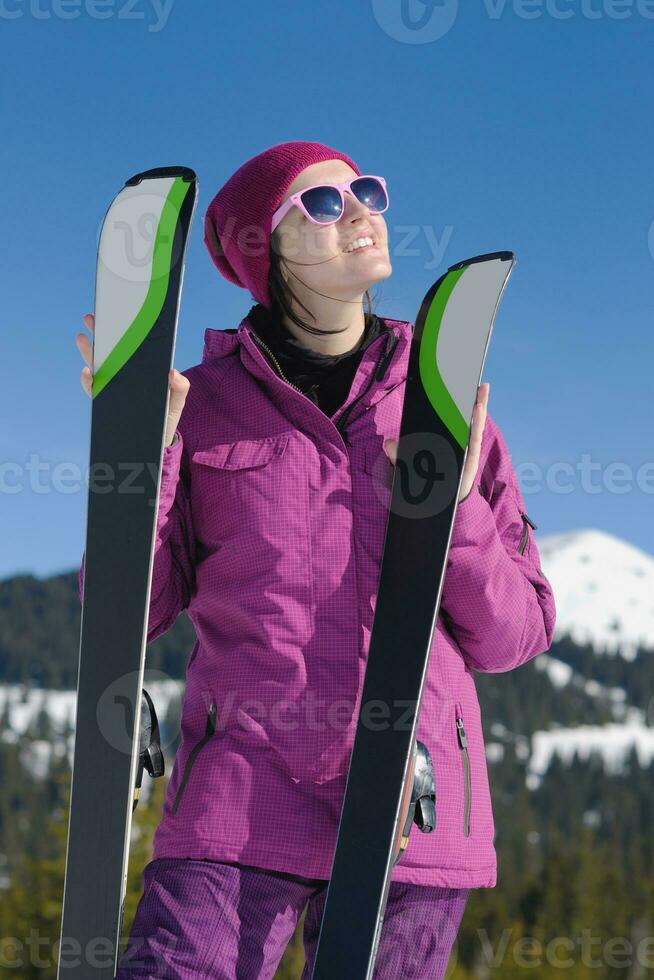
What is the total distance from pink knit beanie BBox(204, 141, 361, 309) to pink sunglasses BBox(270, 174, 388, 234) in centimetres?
5

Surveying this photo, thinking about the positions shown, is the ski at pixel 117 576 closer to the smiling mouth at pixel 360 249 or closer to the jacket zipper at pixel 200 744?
the jacket zipper at pixel 200 744

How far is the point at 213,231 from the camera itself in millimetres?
2955

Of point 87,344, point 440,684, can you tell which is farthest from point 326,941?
point 87,344

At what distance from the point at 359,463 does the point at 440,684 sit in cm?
52

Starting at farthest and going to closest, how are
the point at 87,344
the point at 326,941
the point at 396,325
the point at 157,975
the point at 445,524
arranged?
the point at 396,325 < the point at 87,344 < the point at 445,524 < the point at 326,941 < the point at 157,975

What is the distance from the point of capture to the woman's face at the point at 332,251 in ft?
8.55

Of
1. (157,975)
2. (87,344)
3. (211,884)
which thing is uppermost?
(87,344)

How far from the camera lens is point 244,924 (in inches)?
83.6

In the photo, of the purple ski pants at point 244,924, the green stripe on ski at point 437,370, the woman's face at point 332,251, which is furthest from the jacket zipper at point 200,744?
the woman's face at point 332,251

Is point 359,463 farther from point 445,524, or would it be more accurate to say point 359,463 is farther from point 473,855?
point 473,855

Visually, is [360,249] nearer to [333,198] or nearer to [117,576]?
[333,198]

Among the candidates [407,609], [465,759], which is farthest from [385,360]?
[465,759]

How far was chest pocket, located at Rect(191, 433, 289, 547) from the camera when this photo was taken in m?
2.41

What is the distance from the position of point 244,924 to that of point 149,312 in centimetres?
132
